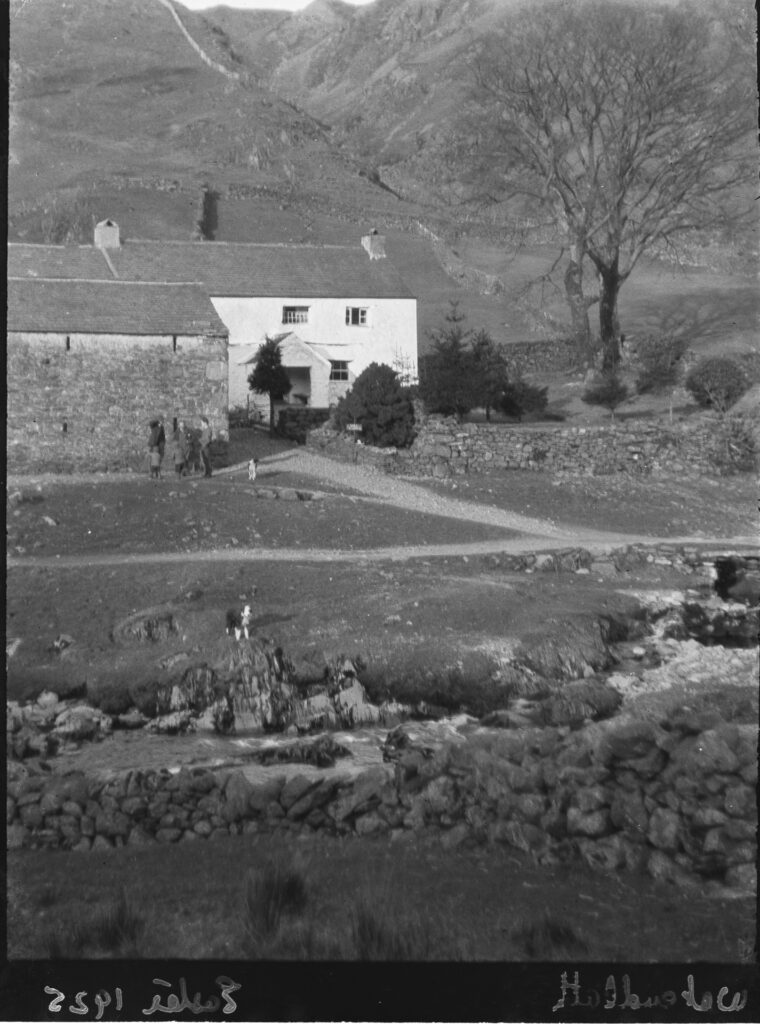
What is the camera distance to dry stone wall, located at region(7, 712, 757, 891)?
245 inches

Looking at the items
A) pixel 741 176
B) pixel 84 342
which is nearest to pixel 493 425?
pixel 741 176

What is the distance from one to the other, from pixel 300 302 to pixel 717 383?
1403 cm

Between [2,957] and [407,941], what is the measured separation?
91.2 inches

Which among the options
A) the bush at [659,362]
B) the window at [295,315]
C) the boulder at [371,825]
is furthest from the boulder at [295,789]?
the window at [295,315]

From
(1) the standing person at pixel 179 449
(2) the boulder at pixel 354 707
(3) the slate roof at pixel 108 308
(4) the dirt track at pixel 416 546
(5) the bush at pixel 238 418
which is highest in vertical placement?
(3) the slate roof at pixel 108 308

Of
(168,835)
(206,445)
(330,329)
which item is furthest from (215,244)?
(168,835)

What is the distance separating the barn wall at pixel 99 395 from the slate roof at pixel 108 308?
111 mm

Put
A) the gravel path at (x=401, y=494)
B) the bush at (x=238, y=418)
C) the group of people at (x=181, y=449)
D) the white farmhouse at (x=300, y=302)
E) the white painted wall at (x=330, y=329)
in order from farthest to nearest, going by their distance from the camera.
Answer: the white painted wall at (x=330, y=329), the white farmhouse at (x=300, y=302), the bush at (x=238, y=418), the gravel path at (x=401, y=494), the group of people at (x=181, y=449)

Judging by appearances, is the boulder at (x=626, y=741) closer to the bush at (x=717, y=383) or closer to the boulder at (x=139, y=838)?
the boulder at (x=139, y=838)

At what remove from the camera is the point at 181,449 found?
9.30 metres

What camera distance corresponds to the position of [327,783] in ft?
21.1

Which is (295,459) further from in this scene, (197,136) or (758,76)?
(197,136)

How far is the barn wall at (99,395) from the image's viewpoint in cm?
849

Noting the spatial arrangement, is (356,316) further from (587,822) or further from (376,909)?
(376,909)
